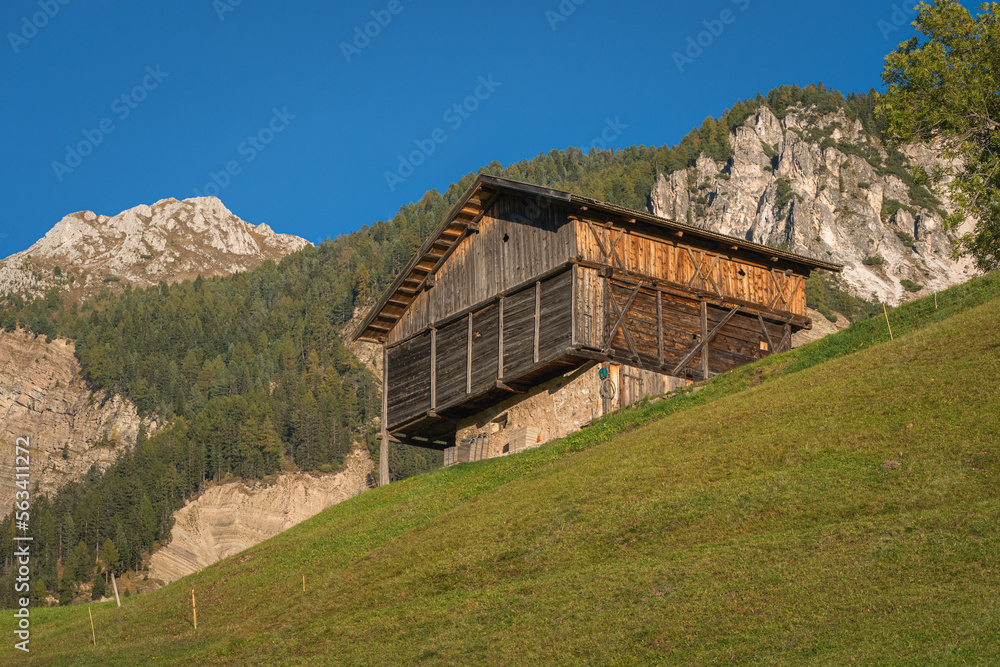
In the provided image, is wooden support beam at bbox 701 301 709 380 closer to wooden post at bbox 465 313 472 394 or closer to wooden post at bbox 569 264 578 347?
wooden post at bbox 569 264 578 347

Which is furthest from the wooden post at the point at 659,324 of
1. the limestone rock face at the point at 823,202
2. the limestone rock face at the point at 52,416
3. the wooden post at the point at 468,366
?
the limestone rock face at the point at 52,416

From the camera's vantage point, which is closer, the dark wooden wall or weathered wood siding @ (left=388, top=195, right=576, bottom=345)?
the dark wooden wall

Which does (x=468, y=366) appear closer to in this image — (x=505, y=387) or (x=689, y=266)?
(x=505, y=387)

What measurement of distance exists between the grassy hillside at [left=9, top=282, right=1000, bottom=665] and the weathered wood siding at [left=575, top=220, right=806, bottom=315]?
25.7 feet

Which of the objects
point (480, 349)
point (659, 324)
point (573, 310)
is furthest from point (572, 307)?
point (480, 349)

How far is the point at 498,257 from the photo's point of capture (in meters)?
41.8

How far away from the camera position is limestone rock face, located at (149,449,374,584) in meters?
115

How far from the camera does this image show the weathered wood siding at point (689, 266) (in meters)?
38.6

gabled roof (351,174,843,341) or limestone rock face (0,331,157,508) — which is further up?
limestone rock face (0,331,157,508)

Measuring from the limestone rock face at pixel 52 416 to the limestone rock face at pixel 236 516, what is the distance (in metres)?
45.6

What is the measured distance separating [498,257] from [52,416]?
15966cm

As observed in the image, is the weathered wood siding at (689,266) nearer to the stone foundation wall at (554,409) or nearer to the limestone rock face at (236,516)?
the stone foundation wall at (554,409)

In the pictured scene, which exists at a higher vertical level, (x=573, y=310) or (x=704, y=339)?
(x=573, y=310)

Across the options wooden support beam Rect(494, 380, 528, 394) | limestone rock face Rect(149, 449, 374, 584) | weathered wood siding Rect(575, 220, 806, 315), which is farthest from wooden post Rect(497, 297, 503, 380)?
limestone rock face Rect(149, 449, 374, 584)
